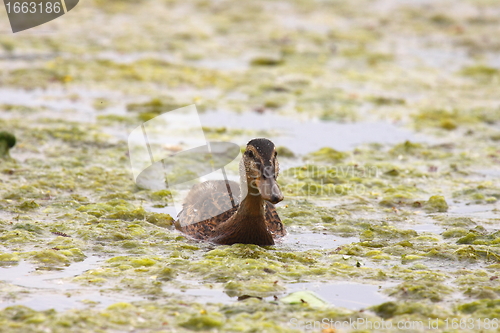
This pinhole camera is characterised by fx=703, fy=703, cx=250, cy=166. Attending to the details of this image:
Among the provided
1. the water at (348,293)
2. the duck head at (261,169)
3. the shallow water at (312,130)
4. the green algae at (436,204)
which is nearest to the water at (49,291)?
the water at (348,293)

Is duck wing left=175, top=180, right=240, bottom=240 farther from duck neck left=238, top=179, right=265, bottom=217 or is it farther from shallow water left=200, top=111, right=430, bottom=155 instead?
shallow water left=200, top=111, right=430, bottom=155

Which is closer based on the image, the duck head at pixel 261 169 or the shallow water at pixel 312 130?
the duck head at pixel 261 169

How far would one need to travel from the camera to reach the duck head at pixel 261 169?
5859mm

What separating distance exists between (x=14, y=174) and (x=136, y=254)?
9.29ft

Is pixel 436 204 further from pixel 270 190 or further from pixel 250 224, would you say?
pixel 270 190

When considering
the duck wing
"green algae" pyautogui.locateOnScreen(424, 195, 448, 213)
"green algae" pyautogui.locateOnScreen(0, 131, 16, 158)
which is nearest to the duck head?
the duck wing

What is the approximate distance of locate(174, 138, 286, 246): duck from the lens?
6059mm

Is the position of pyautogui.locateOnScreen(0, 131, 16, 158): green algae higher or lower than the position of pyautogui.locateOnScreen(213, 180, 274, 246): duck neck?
higher

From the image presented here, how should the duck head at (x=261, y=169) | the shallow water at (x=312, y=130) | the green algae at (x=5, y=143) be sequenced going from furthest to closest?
the shallow water at (x=312, y=130)
the green algae at (x=5, y=143)
the duck head at (x=261, y=169)

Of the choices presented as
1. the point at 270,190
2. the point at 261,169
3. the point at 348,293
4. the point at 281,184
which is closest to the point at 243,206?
the point at 261,169

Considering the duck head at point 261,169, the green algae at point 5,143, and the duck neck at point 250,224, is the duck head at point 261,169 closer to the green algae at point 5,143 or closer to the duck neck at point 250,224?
the duck neck at point 250,224

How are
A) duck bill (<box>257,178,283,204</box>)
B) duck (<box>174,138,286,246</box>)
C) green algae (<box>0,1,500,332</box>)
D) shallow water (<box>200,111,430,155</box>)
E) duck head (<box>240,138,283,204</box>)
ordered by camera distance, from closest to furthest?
1. green algae (<box>0,1,500,332</box>)
2. duck bill (<box>257,178,283,204</box>)
3. duck head (<box>240,138,283,204</box>)
4. duck (<box>174,138,286,246</box>)
5. shallow water (<box>200,111,430,155</box>)

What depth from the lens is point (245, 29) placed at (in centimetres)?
1747

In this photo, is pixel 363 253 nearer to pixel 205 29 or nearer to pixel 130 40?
pixel 130 40
